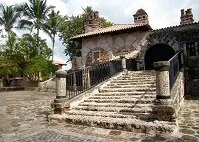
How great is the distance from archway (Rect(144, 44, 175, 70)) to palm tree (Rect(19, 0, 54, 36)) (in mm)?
16405

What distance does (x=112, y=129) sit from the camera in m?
6.68

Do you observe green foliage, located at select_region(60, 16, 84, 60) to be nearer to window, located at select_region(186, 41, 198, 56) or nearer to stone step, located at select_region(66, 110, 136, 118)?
window, located at select_region(186, 41, 198, 56)

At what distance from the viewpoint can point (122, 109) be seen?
25.4ft

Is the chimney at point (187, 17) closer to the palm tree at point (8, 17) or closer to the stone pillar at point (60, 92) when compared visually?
the stone pillar at point (60, 92)

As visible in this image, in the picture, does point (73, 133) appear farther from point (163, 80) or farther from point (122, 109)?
point (163, 80)

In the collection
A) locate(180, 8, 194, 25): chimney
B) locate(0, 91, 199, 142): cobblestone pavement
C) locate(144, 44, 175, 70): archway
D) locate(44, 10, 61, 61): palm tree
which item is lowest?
locate(0, 91, 199, 142): cobblestone pavement

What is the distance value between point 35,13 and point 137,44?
623 inches

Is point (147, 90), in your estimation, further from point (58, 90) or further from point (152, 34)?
point (152, 34)

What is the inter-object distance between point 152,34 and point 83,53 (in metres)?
6.00

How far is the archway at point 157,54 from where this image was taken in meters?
16.3

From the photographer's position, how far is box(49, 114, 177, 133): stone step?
19.7 ft

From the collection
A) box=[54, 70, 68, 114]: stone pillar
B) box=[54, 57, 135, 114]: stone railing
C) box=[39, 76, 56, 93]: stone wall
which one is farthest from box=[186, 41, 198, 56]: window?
box=[39, 76, 56, 93]: stone wall

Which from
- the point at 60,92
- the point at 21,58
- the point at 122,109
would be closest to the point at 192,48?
the point at 122,109

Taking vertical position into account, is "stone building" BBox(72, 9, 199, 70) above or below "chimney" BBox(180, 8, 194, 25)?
below
